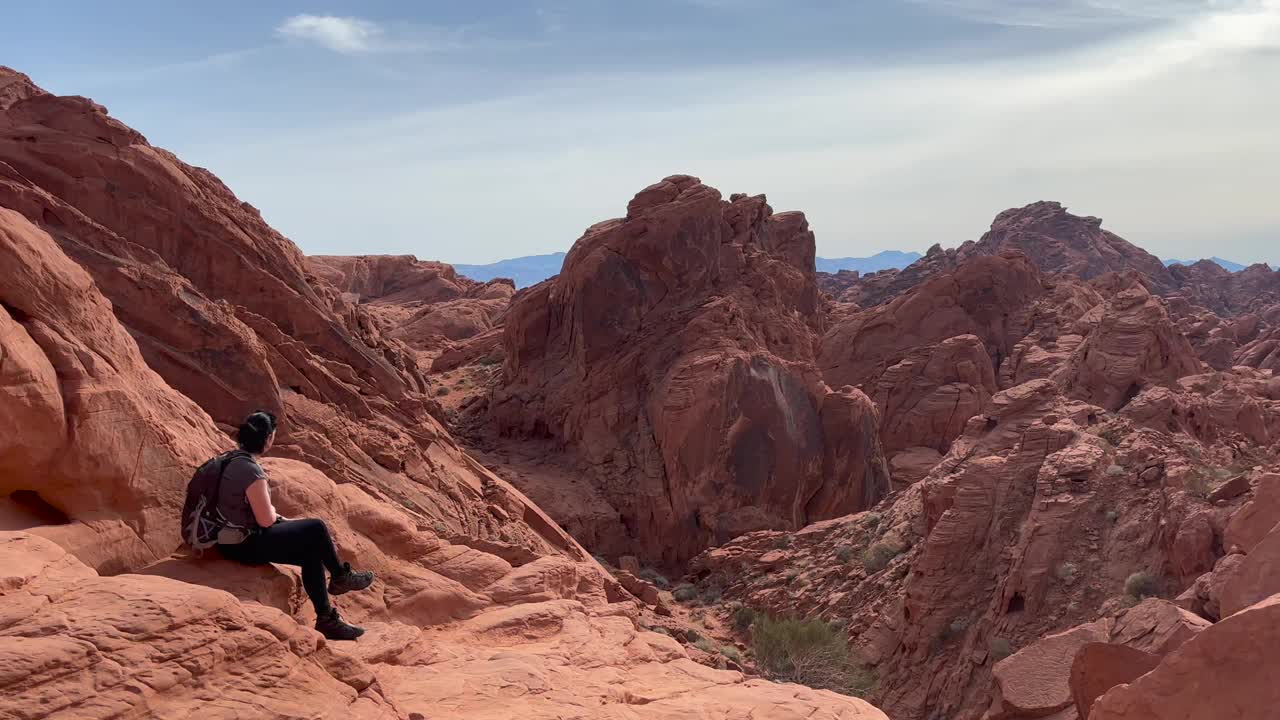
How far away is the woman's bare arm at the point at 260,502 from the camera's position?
6.78m

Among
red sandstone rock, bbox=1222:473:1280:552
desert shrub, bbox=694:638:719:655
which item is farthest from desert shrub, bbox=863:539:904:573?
red sandstone rock, bbox=1222:473:1280:552

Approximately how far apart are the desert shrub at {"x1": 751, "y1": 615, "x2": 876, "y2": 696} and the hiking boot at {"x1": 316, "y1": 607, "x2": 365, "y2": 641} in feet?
36.3

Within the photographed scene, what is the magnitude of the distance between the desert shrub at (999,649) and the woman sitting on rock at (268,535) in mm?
11189

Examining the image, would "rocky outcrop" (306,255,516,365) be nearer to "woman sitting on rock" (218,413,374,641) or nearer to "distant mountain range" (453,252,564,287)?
"woman sitting on rock" (218,413,374,641)

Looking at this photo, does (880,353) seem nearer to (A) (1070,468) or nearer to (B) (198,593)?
(A) (1070,468)

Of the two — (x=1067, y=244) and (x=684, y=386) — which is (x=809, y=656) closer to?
(x=684, y=386)

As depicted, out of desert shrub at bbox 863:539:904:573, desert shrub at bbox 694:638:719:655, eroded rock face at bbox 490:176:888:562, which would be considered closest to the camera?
desert shrub at bbox 694:638:719:655

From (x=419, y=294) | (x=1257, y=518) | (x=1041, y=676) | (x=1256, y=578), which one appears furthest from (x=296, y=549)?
(x=419, y=294)

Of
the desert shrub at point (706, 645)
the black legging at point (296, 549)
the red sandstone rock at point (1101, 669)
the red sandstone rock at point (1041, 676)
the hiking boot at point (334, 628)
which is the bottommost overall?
the desert shrub at point (706, 645)

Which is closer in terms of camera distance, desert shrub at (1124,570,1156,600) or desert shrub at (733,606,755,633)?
desert shrub at (1124,570,1156,600)

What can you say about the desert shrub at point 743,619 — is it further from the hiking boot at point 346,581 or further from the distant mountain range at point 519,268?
the distant mountain range at point 519,268

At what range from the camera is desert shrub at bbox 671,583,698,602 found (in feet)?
75.3

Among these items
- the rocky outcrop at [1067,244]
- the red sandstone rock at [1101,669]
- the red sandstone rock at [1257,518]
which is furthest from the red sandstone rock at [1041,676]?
the rocky outcrop at [1067,244]

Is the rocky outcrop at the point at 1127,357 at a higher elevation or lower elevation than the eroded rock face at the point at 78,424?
Answer: lower
